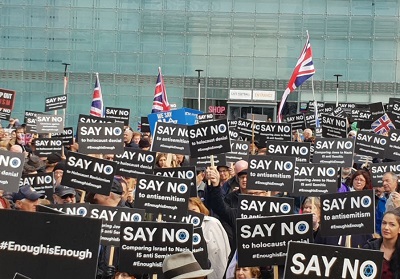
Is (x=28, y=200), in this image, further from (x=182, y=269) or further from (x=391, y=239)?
(x=182, y=269)

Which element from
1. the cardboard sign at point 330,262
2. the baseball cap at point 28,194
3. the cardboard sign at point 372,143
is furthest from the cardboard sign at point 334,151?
the cardboard sign at point 330,262

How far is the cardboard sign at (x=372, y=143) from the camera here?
14617mm

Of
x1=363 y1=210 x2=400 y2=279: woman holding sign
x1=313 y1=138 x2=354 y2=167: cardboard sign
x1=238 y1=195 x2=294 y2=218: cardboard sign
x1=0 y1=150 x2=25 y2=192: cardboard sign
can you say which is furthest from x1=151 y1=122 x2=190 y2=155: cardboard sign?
x1=363 y1=210 x2=400 y2=279: woman holding sign

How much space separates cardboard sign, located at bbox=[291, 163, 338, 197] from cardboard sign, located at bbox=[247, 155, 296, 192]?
0.60 feet

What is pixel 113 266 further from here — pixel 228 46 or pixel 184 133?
pixel 228 46

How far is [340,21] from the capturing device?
41.4m

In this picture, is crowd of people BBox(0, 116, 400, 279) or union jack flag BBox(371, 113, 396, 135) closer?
crowd of people BBox(0, 116, 400, 279)

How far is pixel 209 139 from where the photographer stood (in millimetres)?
11312

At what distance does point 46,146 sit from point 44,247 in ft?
39.3

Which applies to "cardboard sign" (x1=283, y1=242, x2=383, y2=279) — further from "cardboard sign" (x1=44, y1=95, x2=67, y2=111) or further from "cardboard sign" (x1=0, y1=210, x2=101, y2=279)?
"cardboard sign" (x1=44, y1=95, x2=67, y2=111)

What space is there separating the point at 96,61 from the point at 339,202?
34.5 metres

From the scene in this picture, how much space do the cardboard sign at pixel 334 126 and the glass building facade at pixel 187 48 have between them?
968 inches

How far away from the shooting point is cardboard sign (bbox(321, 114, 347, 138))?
16.7 meters

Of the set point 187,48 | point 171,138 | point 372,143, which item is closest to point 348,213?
point 171,138
